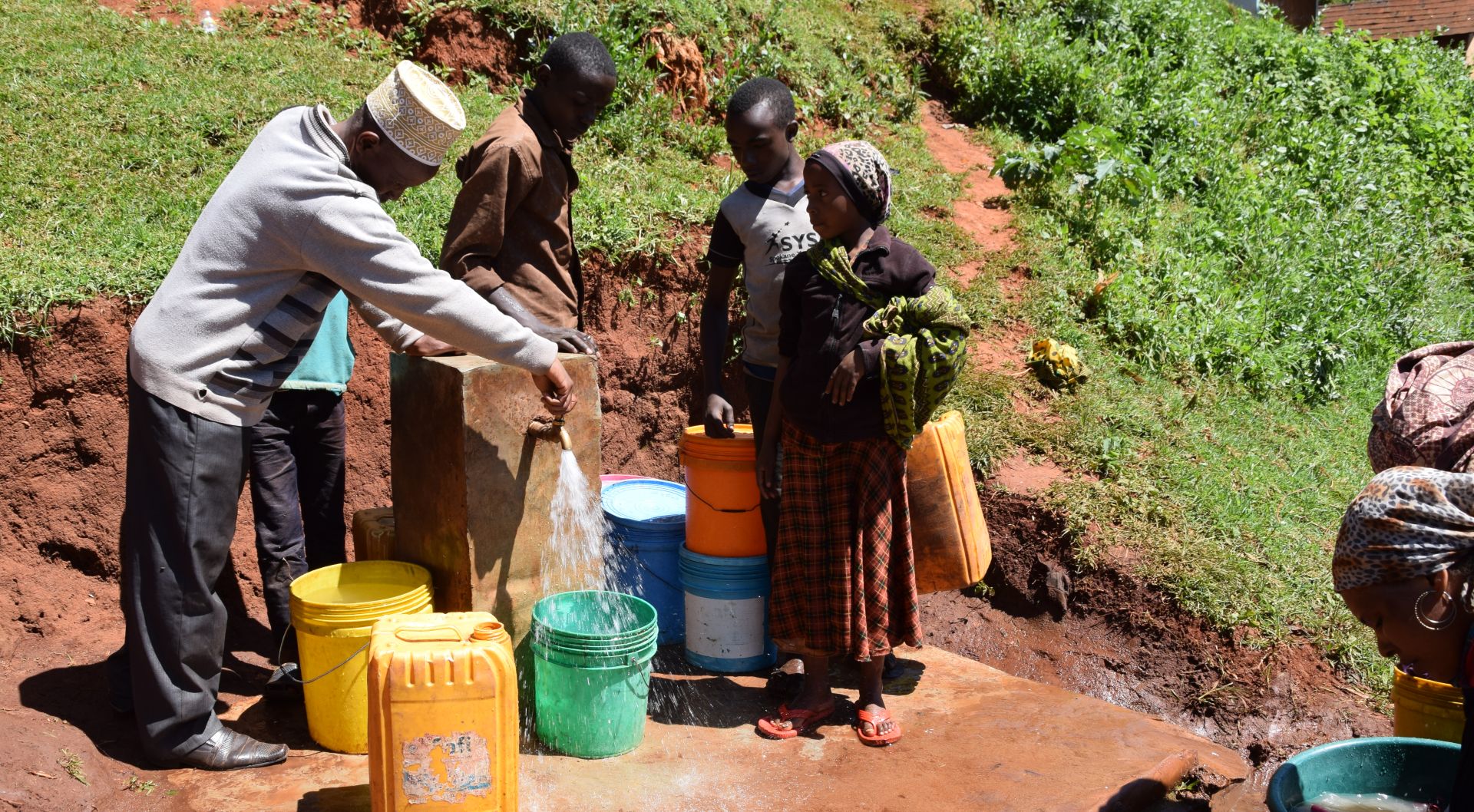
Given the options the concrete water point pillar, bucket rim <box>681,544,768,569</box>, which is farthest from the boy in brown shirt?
bucket rim <box>681,544,768,569</box>

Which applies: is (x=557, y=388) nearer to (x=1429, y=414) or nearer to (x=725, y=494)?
(x=725, y=494)

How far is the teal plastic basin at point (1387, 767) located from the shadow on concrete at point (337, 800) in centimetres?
246

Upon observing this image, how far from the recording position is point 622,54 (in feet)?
23.6

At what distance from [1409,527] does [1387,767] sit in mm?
988

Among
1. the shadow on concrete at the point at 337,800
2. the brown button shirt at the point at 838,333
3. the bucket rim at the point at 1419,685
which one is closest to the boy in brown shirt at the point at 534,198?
the brown button shirt at the point at 838,333

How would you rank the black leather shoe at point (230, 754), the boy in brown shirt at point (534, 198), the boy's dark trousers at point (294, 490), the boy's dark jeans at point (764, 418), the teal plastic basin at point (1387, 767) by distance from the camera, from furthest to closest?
1. the boy's dark jeans at point (764, 418)
2. the boy's dark trousers at point (294, 490)
3. the boy in brown shirt at point (534, 198)
4. the black leather shoe at point (230, 754)
5. the teal plastic basin at point (1387, 767)

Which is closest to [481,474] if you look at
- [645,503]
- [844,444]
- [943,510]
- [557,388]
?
[557,388]

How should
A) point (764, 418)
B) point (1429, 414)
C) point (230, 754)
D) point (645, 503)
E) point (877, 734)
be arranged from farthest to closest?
1. point (645, 503)
2. point (764, 418)
3. point (877, 734)
4. point (230, 754)
5. point (1429, 414)

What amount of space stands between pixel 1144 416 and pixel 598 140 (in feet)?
11.5

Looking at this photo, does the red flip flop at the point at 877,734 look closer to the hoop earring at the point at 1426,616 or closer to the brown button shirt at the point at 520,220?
the brown button shirt at the point at 520,220

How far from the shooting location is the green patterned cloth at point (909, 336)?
3.50m

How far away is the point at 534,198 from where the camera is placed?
12.5 feet

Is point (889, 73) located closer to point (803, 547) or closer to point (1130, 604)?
point (1130, 604)

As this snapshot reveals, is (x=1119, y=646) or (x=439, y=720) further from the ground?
(x=439, y=720)
